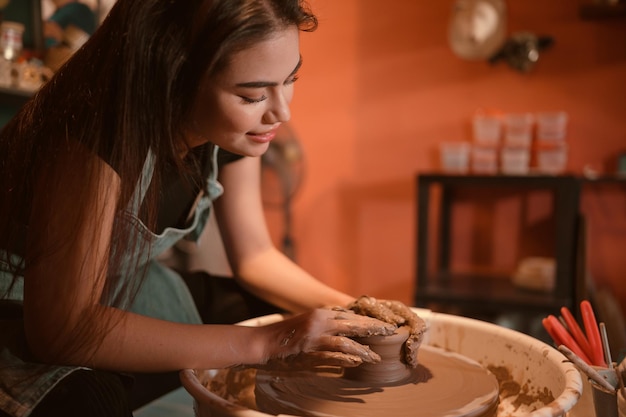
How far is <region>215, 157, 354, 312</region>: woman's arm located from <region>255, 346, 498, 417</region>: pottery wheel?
1.08 ft

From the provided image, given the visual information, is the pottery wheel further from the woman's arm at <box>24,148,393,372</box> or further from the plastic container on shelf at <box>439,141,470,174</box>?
the plastic container on shelf at <box>439,141,470,174</box>

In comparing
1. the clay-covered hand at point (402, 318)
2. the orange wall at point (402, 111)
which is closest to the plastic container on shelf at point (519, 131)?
the orange wall at point (402, 111)

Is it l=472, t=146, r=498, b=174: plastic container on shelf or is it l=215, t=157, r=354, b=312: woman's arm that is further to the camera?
l=472, t=146, r=498, b=174: plastic container on shelf

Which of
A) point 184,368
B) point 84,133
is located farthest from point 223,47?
point 184,368

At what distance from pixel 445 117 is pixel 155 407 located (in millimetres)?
2201

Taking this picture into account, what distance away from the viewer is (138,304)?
1237 millimetres

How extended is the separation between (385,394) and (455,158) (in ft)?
6.65

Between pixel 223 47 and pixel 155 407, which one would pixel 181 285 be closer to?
pixel 155 407

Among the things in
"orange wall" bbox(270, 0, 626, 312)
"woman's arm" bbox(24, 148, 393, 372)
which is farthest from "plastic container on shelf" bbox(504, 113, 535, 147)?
"woman's arm" bbox(24, 148, 393, 372)

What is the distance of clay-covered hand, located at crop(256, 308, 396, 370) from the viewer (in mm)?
809

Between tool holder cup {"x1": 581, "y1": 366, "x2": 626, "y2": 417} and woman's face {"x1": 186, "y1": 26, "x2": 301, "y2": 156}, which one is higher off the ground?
woman's face {"x1": 186, "y1": 26, "x2": 301, "y2": 156}

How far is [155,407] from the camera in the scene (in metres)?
1.18

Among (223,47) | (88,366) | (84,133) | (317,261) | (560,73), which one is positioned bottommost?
(317,261)

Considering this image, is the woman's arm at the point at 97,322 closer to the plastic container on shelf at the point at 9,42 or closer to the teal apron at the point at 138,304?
the teal apron at the point at 138,304
